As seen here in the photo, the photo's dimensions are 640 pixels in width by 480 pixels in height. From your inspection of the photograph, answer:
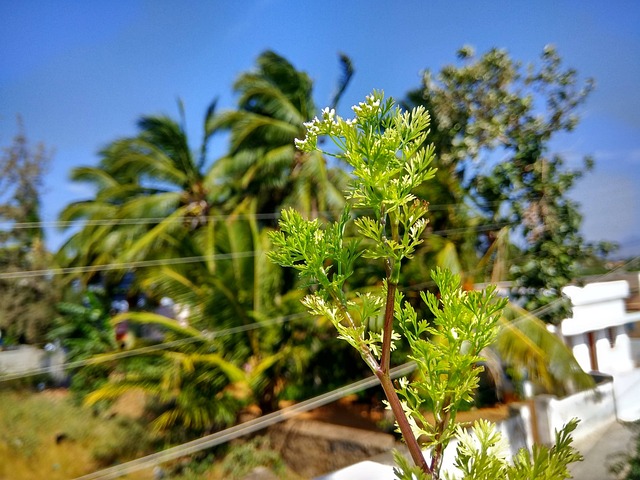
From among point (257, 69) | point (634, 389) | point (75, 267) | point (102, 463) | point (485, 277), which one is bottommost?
point (102, 463)

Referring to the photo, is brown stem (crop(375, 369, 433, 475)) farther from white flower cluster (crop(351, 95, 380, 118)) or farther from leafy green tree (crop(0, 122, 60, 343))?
leafy green tree (crop(0, 122, 60, 343))

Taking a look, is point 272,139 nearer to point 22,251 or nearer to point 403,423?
point 22,251

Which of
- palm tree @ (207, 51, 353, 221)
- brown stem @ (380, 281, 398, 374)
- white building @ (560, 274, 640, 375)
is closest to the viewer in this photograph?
brown stem @ (380, 281, 398, 374)

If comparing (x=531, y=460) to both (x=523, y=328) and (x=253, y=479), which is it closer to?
(x=523, y=328)

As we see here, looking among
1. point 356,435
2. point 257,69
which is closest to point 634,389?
point 356,435

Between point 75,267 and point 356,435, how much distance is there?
5.91 m

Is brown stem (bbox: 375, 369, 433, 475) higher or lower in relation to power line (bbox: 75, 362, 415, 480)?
higher

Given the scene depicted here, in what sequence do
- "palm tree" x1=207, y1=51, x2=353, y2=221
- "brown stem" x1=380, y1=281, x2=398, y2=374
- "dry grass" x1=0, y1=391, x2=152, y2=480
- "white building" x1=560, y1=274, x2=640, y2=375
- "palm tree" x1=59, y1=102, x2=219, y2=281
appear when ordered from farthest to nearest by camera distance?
"palm tree" x1=59, y1=102, x2=219, y2=281 < "palm tree" x1=207, y1=51, x2=353, y2=221 < "dry grass" x1=0, y1=391, x2=152, y2=480 < "white building" x1=560, y1=274, x2=640, y2=375 < "brown stem" x1=380, y1=281, x2=398, y2=374

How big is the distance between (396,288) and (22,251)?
8509 mm

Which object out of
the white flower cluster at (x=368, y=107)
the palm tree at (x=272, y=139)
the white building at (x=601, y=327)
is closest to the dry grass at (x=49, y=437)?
the palm tree at (x=272, y=139)

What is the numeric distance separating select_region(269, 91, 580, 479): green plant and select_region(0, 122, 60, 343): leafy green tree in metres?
8.06

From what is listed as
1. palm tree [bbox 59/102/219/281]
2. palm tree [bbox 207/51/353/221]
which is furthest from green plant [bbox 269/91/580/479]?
palm tree [bbox 59/102/219/281]

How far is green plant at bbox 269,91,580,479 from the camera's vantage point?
2.44 ft

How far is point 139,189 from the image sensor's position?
8.08m
